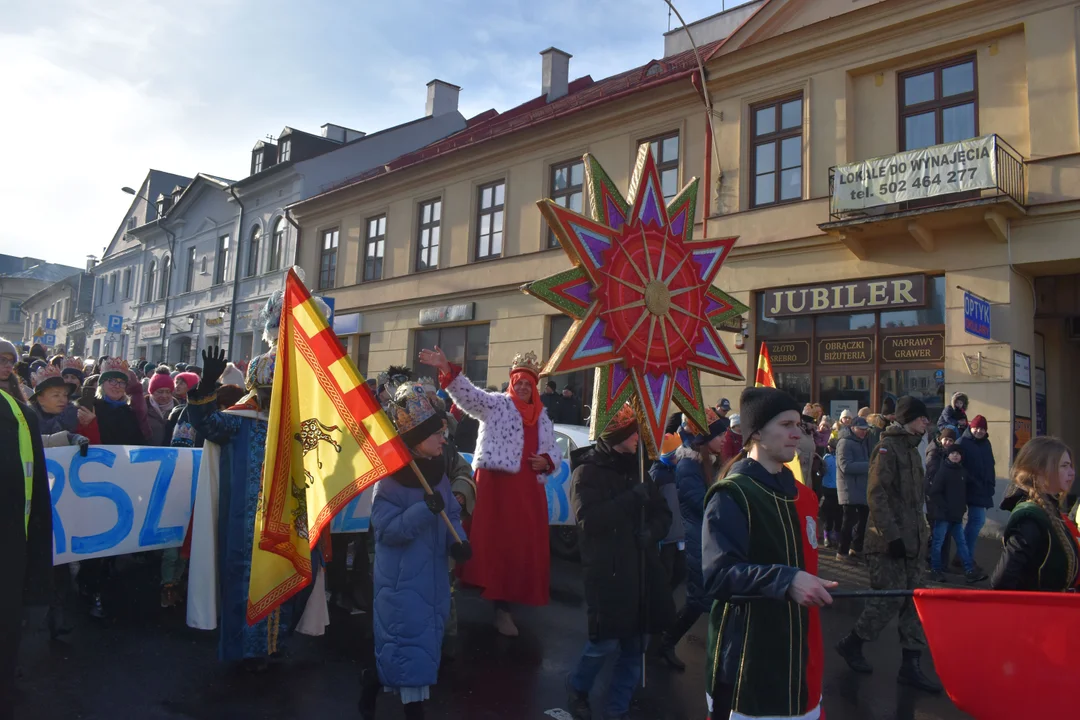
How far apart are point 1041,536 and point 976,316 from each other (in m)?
9.52

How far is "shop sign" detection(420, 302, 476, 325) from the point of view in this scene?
20.0 meters

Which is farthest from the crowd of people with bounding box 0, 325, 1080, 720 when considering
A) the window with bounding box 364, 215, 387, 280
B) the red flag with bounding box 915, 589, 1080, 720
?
the window with bounding box 364, 215, 387, 280

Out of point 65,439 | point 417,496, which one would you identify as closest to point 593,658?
point 417,496

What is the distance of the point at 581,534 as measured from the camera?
4340 mm

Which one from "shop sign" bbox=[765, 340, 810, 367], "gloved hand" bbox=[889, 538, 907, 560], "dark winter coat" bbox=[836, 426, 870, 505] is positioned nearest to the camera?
"gloved hand" bbox=[889, 538, 907, 560]

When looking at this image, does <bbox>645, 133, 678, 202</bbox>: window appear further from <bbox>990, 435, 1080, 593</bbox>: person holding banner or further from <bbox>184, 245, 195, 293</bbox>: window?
<bbox>184, 245, 195, 293</bbox>: window

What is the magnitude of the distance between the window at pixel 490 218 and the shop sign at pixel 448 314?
132 cm

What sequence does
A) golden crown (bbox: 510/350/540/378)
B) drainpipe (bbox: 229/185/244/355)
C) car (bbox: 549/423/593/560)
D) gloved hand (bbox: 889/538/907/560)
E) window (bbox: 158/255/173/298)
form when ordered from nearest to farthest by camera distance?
1. gloved hand (bbox: 889/538/907/560)
2. golden crown (bbox: 510/350/540/378)
3. car (bbox: 549/423/593/560)
4. drainpipe (bbox: 229/185/244/355)
5. window (bbox: 158/255/173/298)

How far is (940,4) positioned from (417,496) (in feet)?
42.3

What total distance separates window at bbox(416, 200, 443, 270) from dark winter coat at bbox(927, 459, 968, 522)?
1497 cm

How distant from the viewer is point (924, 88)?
13258mm

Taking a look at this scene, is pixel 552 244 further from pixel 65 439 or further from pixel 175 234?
pixel 175 234

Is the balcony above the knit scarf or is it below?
above

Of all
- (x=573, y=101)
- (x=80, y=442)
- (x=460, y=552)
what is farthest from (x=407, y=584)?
(x=573, y=101)
